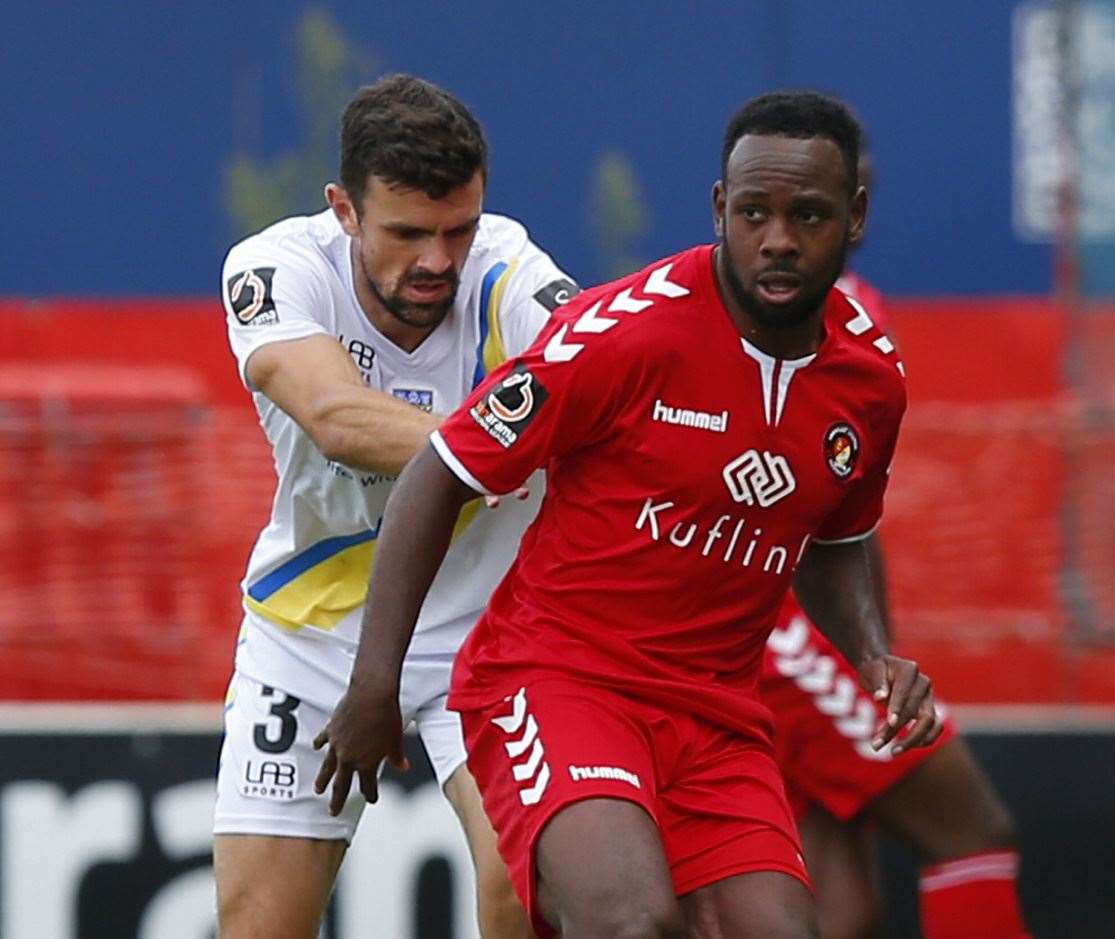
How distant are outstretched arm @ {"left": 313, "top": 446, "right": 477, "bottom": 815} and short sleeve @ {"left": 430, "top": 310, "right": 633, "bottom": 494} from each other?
0.05 meters

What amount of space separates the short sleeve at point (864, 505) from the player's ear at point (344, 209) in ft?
3.74

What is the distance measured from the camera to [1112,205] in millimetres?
8070

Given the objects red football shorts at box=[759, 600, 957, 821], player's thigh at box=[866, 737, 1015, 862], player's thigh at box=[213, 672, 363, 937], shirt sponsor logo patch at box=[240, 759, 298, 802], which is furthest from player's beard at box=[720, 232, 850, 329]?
player's thigh at box=[866, 737, 1015, 862]

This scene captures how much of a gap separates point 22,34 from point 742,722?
32.4 feet

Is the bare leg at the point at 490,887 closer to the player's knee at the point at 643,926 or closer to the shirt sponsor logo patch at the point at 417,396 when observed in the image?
the shirt sponsor logo patch at the point at 417,396

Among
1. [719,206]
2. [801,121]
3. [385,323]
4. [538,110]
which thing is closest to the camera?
[801,121]

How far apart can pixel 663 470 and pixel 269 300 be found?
3.50ft

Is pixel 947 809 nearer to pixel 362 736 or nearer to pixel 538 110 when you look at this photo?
pixel 362 736

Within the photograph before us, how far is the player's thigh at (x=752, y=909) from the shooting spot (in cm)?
429

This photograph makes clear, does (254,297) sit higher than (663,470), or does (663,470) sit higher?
(254,297)

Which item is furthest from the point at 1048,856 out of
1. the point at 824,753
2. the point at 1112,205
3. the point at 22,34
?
the point at 22,34

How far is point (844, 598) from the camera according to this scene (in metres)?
4.94

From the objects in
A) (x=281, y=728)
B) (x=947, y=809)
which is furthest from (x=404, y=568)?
(x=947, y=809)

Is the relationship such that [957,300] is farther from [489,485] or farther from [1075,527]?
[489,485]
